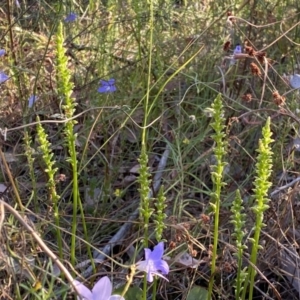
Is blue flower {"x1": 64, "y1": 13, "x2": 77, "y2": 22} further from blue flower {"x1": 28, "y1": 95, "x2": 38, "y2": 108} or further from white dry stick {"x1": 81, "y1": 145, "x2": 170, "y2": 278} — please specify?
white dry stick {"x1": 81, "y1": 145, "x2": 170, "y2": 278}

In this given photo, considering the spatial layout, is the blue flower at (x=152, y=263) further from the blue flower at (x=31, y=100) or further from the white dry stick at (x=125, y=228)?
the blue flower at (x=31, y=100)

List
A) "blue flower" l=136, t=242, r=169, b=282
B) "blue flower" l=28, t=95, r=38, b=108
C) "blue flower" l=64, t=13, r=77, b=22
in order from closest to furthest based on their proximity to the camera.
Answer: "blue flower" l=136, t=242, r=169, b=282 → "blue flower" l=28, t=95, r=38, b=108 → "blue flower" l=64, t=13, r=77, b=22

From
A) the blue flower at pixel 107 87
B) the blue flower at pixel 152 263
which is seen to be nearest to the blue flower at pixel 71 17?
the blue flower at pixel 107 87

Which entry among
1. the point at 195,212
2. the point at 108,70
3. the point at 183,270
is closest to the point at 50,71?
the point at 108,70

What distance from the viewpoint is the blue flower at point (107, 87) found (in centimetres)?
205

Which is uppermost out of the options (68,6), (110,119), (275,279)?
(68,6)

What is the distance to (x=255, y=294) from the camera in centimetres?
160

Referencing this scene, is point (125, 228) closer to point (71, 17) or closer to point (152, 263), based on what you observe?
point (152, 263)

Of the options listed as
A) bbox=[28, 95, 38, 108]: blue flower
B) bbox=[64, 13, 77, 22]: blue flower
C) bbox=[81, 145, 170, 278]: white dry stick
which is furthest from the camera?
bbox=[64, 13, 77, 22]: blue flower

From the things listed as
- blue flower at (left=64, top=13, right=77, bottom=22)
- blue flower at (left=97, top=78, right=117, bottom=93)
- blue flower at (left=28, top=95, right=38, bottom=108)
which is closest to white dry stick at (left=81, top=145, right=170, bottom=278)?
blue flower at (left=97, top=78, right=117, bottom=93)

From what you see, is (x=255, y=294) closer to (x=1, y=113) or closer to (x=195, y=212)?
(x=195, y=212)

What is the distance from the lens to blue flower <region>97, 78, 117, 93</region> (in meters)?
2.05

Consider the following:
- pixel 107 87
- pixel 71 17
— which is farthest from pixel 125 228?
pixel 71 17

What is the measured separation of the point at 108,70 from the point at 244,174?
65 centimetres
